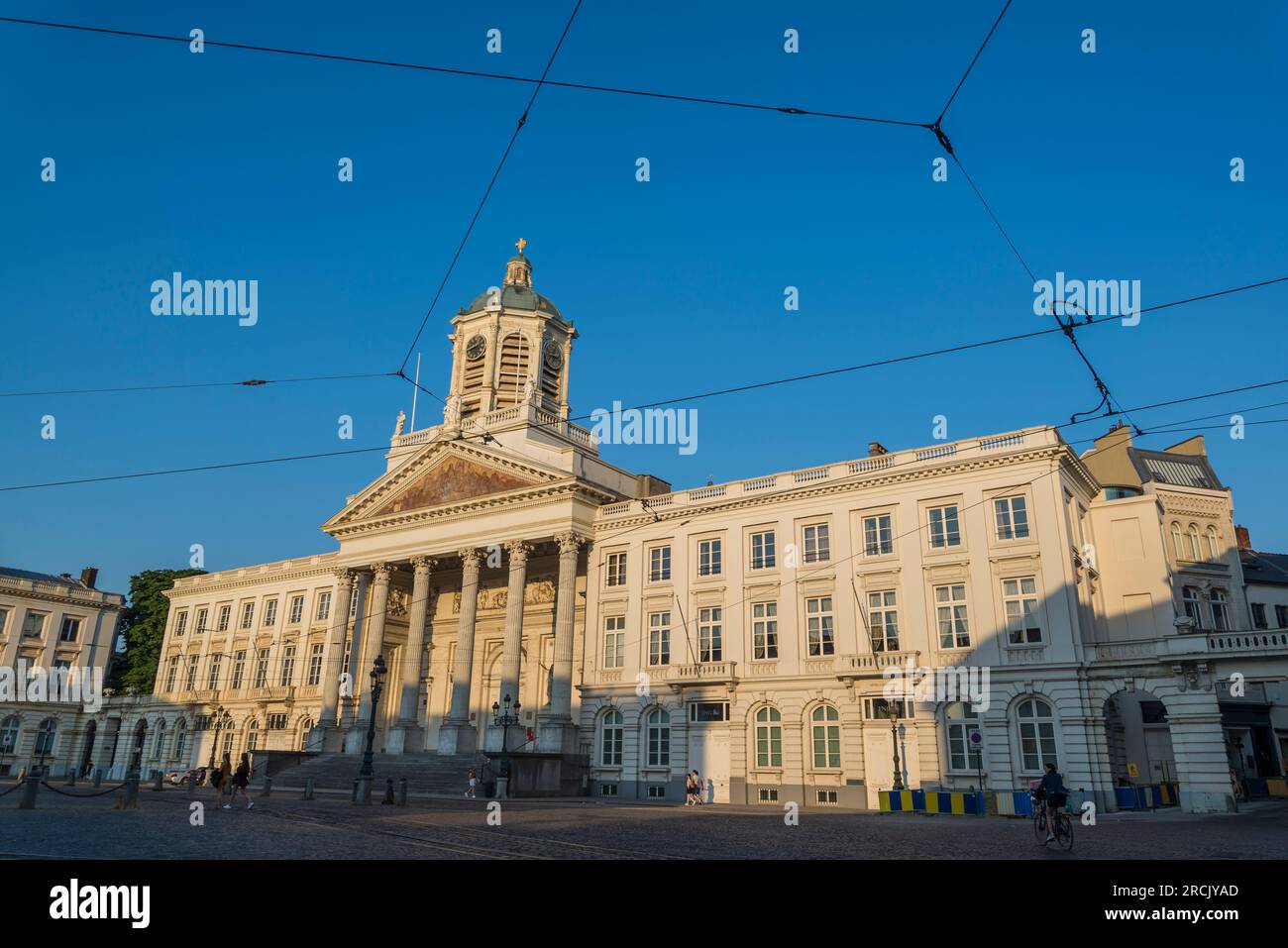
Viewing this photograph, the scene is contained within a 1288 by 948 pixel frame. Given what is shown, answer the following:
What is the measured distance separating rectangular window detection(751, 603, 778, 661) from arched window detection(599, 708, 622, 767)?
761cm

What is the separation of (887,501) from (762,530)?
6.06 m

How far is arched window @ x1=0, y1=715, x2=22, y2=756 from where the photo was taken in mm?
68938

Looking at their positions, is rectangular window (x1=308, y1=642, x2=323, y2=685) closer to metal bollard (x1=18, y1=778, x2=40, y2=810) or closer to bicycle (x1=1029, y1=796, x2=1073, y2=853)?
metal bollard (x1=18, y1=778, x2=40, y2=810)

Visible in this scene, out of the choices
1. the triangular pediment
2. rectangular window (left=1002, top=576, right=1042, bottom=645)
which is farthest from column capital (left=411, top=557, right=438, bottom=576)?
rectangular window (left=1002, top=576, right=1042, bottom=645)

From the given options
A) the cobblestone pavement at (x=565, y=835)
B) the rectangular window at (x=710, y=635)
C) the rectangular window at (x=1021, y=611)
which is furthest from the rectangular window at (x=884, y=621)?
the cobblestone pavement at (x=565, y=835)

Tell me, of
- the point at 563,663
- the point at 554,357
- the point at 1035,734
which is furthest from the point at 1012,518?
the point at 554,357

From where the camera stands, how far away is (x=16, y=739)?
69875 mm

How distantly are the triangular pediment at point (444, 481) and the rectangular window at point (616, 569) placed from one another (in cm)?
493

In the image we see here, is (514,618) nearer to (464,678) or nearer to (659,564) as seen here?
(464,678)

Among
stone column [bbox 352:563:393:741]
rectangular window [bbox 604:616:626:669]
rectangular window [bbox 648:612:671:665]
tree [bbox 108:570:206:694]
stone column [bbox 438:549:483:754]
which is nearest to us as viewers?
rectangular window [bbox 648:612:671:665]

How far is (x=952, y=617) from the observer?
119ft

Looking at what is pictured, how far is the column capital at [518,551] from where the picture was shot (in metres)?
46.0
